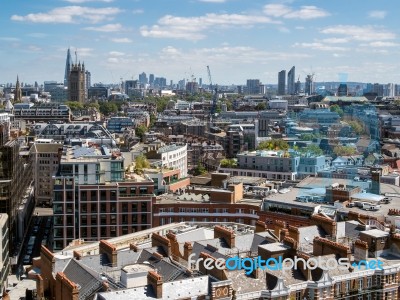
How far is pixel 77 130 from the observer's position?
154 m

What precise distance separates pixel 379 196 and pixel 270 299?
3377 centimetres

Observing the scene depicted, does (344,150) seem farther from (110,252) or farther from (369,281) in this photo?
(110,252)

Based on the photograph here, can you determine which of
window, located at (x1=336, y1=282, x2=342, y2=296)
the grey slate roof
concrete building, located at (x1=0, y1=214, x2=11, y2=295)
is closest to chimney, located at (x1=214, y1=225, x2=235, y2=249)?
window, located at (x1=336, y1=282, x2=342, y2=296)

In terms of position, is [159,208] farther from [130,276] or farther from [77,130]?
[77,130]

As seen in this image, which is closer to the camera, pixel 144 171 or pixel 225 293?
pixel 225 293

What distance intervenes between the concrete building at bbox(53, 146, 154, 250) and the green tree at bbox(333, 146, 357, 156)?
57.1m

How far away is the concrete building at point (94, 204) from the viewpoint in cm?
6956

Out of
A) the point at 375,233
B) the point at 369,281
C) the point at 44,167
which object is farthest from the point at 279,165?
the point at 369,281

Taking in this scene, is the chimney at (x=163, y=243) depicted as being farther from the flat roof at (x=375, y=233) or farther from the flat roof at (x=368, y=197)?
the flat roof at (x=368, y=197)

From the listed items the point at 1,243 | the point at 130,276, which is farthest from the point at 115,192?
the point at 130,276

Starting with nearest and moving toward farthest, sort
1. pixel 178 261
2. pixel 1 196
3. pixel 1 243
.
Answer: pixel 178 261 → pixel 1 243 → pixel 1 196

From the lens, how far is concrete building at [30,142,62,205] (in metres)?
116

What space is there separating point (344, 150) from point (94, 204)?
2477 inches

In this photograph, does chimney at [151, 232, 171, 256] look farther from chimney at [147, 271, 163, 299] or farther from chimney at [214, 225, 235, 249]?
chimney at [147, 271, 163, 299]
